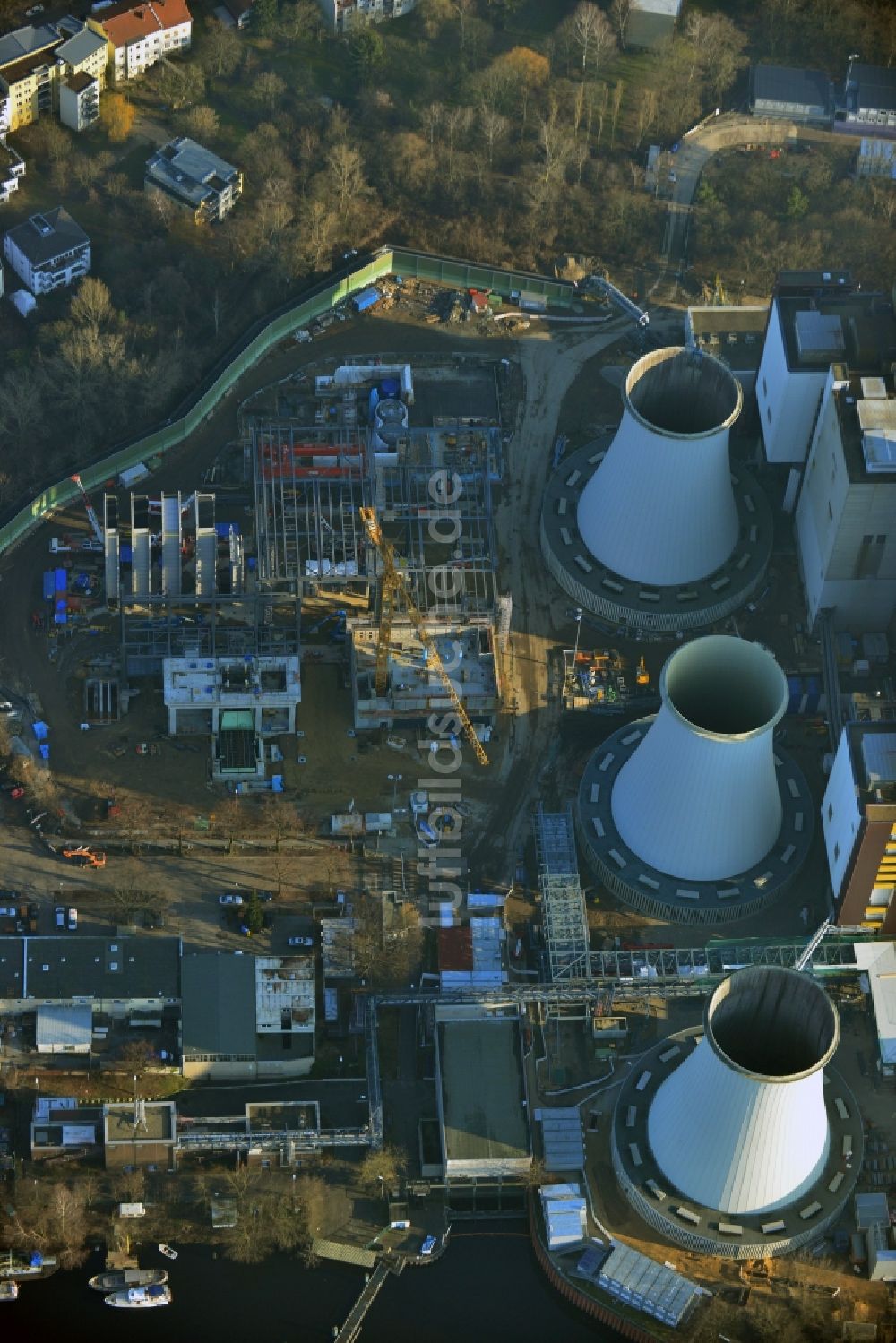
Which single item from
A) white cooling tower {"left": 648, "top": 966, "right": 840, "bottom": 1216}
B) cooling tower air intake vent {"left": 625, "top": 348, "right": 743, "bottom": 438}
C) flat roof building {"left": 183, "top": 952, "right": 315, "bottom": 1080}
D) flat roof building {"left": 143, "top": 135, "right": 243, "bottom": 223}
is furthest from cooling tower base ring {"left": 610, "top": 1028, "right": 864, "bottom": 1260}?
flat roof building {"left": 143, "top": 135, "right": 243, "bottom": 223}

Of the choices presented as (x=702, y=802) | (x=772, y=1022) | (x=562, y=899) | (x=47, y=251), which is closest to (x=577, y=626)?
(x=562, y=899)

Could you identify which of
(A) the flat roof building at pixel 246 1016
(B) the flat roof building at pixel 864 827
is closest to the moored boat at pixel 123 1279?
(A) the flat roof building at pixel 246 1016

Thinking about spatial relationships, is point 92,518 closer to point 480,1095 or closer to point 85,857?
point 85,857

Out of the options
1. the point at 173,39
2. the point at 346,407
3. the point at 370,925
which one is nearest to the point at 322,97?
the point at 173,39

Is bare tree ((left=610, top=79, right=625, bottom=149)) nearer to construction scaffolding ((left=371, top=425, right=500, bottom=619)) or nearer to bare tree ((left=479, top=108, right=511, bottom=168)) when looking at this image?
bare tree ((left=479, top=108, right=511, bottom=168))

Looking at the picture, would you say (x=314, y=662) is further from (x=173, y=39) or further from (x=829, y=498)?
(x=173, y=39)
